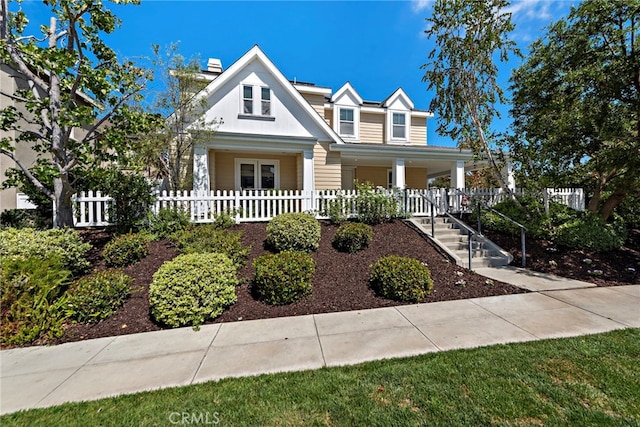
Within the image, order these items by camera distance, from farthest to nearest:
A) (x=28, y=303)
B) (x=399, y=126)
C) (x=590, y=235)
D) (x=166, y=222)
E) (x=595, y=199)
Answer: (x=399, y=126), (x=595, y=199), (x=590, y=235), (x=166, y=222), (x=28, y=303)

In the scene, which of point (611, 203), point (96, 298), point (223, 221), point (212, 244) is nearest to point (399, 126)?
point (611, 203)

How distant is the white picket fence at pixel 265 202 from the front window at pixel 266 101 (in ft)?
12.8

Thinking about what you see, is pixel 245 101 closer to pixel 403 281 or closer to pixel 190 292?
pixel 190 292

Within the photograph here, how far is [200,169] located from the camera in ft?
30.2

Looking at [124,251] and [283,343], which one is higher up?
[124,251]

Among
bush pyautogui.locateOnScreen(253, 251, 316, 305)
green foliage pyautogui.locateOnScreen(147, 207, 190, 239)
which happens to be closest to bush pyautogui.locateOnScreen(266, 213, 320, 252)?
bush pyautogui.locateOnScreen(253, 251, 316, 305)

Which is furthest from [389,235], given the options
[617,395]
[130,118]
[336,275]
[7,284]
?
[7,284]

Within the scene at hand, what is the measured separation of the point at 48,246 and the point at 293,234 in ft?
15.1

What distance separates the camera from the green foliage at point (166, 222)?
6.75 meters

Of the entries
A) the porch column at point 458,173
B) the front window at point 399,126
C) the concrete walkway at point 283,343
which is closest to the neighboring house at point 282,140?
the porch column at point 458,173

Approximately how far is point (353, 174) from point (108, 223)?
35.7 ft

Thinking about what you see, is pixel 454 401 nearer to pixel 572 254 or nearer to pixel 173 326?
pixel 173 326

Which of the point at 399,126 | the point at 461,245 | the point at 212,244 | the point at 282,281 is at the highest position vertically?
the point at 399,126

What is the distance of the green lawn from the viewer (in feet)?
6.67
